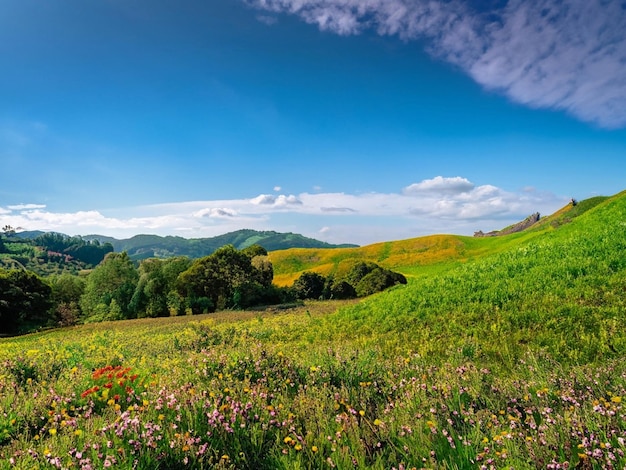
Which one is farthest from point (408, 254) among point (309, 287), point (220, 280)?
point (220, 280)

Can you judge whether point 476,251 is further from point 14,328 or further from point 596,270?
point 14,328

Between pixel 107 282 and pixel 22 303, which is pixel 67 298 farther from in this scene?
pixel 22 303

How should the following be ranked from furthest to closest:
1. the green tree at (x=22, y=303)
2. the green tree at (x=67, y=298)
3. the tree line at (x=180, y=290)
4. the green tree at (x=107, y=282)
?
the green tree at (x=67, y=298) < the green tree at (x=107, y=282) < the green tree at (x=22, y=303) < the tree line at (x=180, y=290)

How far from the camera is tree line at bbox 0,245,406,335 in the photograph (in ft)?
154

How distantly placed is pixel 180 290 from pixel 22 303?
2556cm

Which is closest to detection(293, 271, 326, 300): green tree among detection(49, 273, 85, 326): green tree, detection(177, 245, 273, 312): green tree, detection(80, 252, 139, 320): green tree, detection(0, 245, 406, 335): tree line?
detection(0, 245, 406, 335): tree line

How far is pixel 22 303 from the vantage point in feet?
178

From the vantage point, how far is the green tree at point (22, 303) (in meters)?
52.4

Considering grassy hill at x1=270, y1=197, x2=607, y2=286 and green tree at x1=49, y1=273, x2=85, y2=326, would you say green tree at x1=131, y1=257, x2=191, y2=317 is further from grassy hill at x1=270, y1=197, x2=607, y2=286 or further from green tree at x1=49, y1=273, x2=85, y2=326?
grassy hill at x1=270, y1=197, x2=607, y2=286

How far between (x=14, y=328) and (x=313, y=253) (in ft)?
186

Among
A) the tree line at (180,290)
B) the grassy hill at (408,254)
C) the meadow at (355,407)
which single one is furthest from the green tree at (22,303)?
the meadow at (355,407)

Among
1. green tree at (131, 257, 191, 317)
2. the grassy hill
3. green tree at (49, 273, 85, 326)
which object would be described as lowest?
green tree at (49, 273, 85, 326)

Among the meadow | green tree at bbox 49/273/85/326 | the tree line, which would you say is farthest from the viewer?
green tree at bbox 49/273/85/326

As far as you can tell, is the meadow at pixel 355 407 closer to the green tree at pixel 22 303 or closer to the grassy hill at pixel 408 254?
the grassy hill at pixel 408 254
